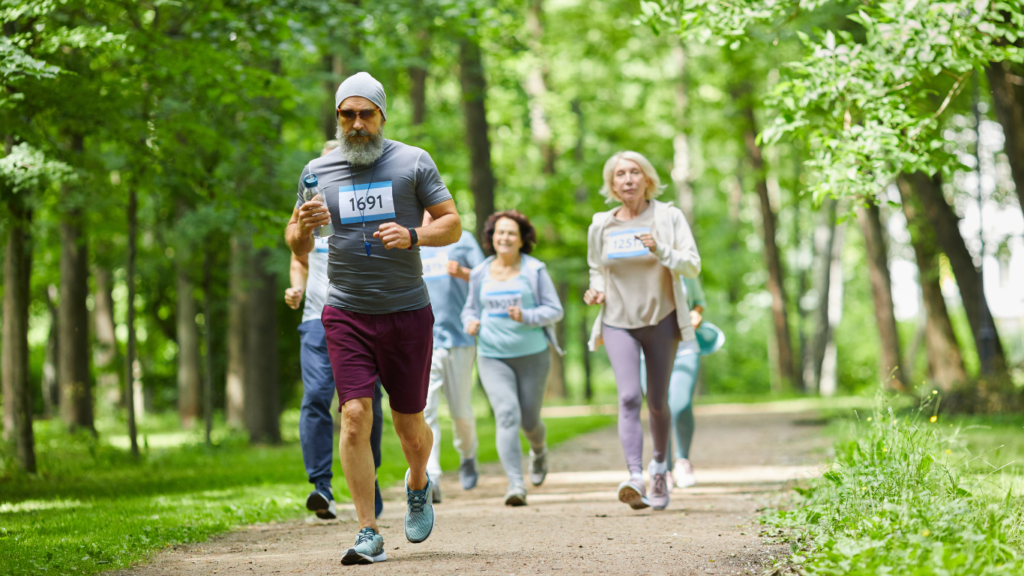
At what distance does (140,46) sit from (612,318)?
477 centimetres

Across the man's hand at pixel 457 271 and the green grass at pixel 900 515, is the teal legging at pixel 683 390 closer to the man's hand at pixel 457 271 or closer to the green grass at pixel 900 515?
the green grass at pixel 900 515

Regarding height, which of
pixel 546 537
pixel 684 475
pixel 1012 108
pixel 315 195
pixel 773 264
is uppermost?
pixel 1012 108

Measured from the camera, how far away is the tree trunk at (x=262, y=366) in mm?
13961

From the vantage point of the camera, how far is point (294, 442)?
48.4ft

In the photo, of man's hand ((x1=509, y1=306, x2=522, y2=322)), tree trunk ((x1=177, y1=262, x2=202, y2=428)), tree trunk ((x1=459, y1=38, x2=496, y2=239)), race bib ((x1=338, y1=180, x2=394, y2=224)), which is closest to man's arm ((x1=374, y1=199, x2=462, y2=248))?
race bib ((x1=338, y1=180, x2=394, y2=224))

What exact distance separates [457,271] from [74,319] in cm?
958

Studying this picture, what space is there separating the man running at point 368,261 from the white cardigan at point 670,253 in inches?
81.8

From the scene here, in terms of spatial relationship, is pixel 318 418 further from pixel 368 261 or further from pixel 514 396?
pixel 368 261

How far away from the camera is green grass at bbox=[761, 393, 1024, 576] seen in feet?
12.2

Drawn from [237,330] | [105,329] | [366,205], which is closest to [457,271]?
[366,205]

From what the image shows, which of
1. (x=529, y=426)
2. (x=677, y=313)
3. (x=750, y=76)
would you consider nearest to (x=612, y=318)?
(x=677, y=313)

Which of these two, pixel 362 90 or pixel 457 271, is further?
pixel 457 271

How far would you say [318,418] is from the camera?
643 centimetres

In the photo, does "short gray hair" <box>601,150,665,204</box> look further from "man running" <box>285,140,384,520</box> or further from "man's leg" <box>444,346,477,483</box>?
"man running" <box>285,140,384,520</box>
